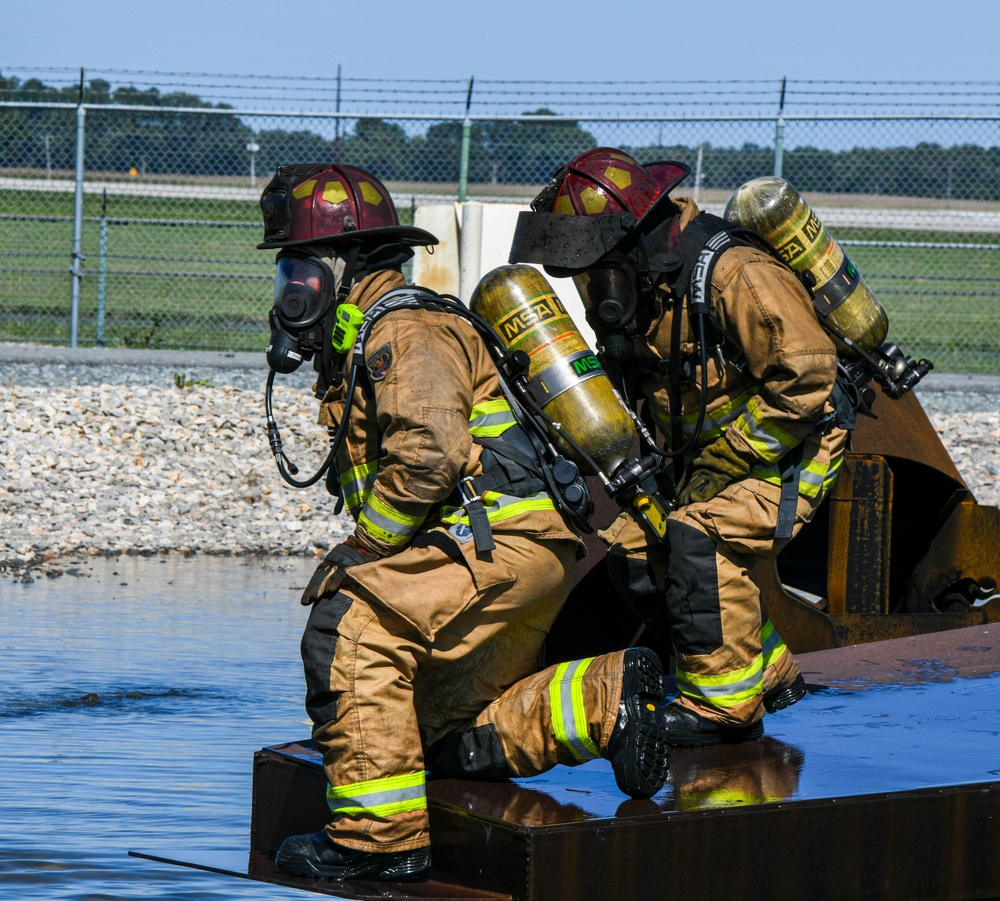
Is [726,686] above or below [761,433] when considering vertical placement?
below

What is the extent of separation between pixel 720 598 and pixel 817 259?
3.81 ft

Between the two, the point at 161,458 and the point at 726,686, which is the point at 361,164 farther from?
the point at 726,686

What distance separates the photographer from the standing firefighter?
4469 millimetres

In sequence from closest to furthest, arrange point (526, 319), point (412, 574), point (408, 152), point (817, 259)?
point (412, 574) < point (526, 319) < point (817, 259) < point (408, 152)

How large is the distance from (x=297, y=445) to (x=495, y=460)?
7918 mm

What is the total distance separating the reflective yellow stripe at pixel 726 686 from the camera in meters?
4.55

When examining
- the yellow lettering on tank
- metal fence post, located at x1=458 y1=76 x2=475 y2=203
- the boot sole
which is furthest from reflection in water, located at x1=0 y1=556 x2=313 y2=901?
metal fence post, located at x1=458 y1=76 x2=475 y2=203

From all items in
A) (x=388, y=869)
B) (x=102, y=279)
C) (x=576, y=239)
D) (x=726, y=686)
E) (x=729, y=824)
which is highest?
(x=102, y=279)

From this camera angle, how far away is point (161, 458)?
11.5 m

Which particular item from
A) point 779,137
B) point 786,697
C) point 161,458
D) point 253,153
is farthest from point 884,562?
point 253,153

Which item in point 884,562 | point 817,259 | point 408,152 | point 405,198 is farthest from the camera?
point 405,198

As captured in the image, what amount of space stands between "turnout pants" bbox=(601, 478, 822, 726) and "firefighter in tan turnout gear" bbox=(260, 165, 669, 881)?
→ 1.79 ft

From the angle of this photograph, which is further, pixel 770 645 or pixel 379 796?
pixel 770 645

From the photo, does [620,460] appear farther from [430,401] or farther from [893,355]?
[893,355]
